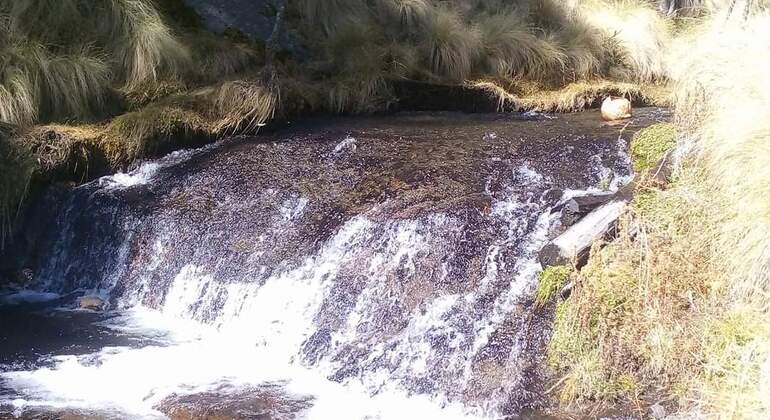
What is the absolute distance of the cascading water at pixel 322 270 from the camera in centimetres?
490

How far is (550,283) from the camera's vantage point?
5062mm

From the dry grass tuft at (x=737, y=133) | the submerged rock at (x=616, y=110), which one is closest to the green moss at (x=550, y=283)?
the dry grass tuft at (x=737, y=133)

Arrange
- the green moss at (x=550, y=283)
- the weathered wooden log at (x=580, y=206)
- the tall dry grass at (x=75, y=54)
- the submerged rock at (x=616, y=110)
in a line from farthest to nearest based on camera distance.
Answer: the submerged rock at (x=616, y=110) → the tall dry grass at (x=75, y=54) → the weathered wooden log at (x=580, y=206) → the green moss at (x=550, y=283)

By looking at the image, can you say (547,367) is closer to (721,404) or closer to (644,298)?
(644,298)

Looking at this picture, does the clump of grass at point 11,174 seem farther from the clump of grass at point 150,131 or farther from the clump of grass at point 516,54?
the clump of grass at point 516,54

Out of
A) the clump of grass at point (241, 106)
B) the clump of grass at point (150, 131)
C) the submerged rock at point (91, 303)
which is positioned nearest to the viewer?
the submerged rock at point (91, 303)

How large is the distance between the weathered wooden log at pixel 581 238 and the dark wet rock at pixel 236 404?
1.65m

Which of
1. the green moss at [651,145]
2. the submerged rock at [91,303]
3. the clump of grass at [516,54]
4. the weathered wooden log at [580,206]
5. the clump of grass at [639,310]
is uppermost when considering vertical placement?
the clump of grass at [516,54]

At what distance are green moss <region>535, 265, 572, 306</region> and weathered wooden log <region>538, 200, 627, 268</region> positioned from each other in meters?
0.08

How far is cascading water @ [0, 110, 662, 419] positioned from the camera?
4.90 metres

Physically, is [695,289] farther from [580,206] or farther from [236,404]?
[236,404]

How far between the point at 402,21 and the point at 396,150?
3.18 metres

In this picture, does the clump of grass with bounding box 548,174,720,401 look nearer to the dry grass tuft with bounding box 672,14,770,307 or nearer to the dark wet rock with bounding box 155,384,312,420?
the dry grass tuft with bounding box 672,14,770,307

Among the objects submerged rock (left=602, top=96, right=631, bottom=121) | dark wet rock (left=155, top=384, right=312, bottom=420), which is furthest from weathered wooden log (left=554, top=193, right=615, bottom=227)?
submerged rock (left=602, top=96, right=631, bottom=121)
